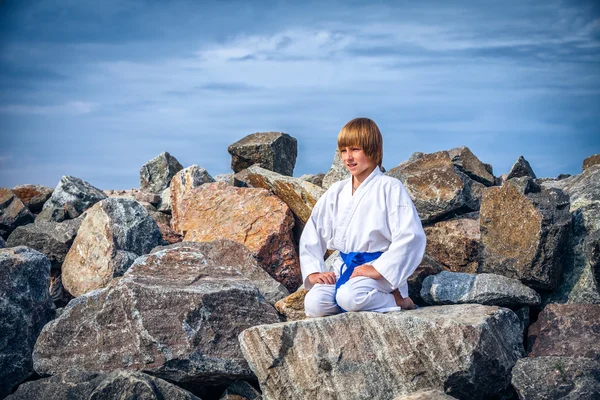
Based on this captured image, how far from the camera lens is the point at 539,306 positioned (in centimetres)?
707

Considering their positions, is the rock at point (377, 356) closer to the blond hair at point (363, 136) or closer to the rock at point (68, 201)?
the blond hair at point (363, 136)

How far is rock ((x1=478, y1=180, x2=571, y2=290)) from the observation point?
6.95 meters

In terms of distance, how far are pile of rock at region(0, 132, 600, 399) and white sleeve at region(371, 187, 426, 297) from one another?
1.21 feet

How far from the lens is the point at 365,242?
610 centimetres

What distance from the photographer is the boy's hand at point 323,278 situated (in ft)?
20.2

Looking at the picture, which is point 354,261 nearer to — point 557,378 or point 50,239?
point 557,378

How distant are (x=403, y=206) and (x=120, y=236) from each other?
4.53m

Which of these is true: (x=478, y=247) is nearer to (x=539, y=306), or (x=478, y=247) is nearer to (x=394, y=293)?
(x=539, y=306)

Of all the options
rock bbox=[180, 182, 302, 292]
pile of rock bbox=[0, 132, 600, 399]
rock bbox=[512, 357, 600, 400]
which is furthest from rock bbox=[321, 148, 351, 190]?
rock bbox=[512, 357, 600, 400]

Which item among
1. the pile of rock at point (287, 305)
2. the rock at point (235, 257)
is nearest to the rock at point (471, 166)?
the pile of rock at point (287, 305)

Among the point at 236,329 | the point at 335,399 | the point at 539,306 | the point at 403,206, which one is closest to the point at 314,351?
the point at 335,399

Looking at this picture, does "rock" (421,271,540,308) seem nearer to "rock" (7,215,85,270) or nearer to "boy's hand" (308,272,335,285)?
"boy's hand" (308,272,335,285)

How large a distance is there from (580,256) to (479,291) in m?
1.44

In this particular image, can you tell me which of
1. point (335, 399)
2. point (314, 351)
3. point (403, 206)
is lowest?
point (335, 399)
